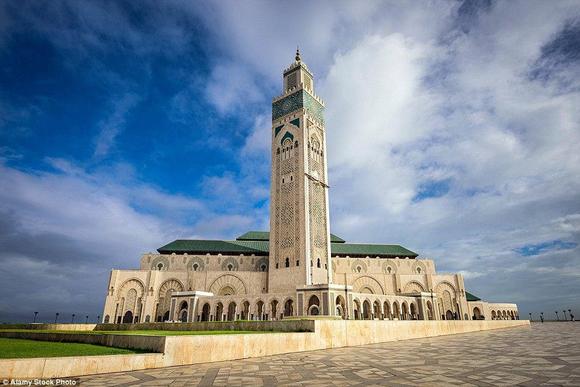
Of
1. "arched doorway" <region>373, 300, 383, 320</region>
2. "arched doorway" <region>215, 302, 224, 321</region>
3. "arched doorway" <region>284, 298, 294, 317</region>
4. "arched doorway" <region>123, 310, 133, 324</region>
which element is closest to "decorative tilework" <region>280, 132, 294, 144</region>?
"arched doorway" <region>284, 298, 294, 317</region>

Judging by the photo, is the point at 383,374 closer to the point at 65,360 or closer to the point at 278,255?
the point at 65,360

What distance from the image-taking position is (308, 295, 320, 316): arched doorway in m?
32.6

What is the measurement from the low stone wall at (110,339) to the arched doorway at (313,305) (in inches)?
915

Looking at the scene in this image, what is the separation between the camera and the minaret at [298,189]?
37188 mm

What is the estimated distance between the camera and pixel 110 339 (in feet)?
32.4

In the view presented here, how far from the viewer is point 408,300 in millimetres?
39438

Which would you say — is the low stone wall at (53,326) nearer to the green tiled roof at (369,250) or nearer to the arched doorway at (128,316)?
the arched doorway at (128,316)

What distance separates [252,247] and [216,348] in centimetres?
4072

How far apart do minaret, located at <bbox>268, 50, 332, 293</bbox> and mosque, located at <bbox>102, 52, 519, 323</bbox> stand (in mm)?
116

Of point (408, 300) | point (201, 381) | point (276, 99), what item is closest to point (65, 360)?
point (201, 381)

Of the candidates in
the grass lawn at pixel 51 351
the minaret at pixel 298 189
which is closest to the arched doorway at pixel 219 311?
the minaret at pixel 298 189

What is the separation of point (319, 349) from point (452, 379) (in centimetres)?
719

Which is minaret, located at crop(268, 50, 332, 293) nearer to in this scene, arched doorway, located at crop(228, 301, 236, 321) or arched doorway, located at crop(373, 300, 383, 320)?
arched doorway, located at crop(228, 301, 236, 321)

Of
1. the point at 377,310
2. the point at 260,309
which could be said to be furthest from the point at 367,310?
the point at 260,309
